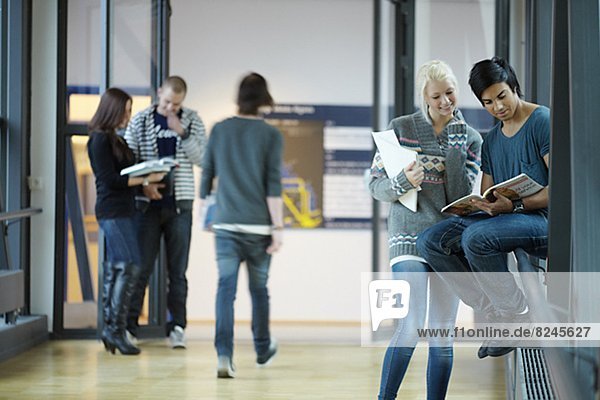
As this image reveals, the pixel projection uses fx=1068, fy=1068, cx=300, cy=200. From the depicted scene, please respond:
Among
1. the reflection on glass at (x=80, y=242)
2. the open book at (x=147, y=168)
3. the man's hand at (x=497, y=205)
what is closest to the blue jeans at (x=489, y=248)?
the man's hand at (x=497, y=205)

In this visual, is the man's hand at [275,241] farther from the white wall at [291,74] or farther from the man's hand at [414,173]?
the white wall at [291,74]

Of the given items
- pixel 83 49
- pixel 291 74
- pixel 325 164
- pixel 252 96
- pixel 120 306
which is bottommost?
pixel 120 306

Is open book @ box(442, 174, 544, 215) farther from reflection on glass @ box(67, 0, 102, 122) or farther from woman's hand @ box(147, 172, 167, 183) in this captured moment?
reflection on glass @ box(67, 0, 102, 122)

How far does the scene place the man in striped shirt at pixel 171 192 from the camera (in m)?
6.01

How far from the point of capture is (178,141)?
6.11 metres

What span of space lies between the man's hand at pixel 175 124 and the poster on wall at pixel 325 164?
329 cm

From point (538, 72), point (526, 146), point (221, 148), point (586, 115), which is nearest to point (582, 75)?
point (586, 115)

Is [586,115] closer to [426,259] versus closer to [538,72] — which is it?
[426,259]

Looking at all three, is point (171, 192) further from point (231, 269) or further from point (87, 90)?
point (231, 269)

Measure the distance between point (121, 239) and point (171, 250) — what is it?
1.40 feet

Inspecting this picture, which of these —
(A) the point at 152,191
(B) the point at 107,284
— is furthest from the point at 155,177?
(B) the point at 107,284

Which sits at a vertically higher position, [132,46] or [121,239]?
[132,46]

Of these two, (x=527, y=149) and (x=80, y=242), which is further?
(x=80, y=242)

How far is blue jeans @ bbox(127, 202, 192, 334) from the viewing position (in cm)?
603
